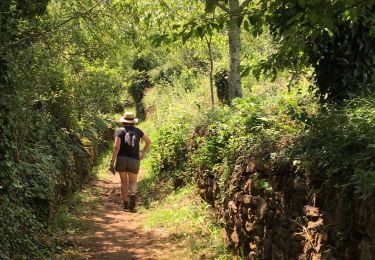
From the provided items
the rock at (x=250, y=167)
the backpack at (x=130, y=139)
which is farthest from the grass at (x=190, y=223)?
the backpack at (x=130, y=139)

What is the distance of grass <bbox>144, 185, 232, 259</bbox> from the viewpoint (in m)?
6.70

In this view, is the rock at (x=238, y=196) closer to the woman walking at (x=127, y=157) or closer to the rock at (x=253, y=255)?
the rock at (x=253, y=255)

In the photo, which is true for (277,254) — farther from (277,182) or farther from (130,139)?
(130,139)

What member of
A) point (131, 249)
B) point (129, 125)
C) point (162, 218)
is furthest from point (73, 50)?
point (131, 249)

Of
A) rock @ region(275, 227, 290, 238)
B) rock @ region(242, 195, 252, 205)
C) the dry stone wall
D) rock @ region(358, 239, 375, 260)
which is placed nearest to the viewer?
rock @ region(358, 239, 375, 260)

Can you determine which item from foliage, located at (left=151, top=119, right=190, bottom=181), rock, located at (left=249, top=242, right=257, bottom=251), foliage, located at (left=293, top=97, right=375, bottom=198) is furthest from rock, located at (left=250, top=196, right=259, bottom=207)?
foliage, located at (left=151, top=119, right=190, bottom=181)

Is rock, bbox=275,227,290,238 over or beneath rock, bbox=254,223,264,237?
over

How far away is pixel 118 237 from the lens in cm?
782

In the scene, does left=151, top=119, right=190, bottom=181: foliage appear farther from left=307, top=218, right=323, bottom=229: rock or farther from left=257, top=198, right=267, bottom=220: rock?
left=307, top=218, right=323, bottom=229: rock

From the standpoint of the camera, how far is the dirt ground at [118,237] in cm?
691

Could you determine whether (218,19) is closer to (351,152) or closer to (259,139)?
(351,152)

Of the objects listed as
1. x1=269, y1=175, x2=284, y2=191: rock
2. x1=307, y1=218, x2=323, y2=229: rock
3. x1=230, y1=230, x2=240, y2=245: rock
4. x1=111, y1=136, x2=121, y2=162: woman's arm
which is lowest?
x1=230, y1=230, x2=240, y2=245: rock

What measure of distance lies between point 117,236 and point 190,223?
134 cm

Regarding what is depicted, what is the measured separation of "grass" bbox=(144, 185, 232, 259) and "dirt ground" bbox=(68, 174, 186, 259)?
0.66ft
